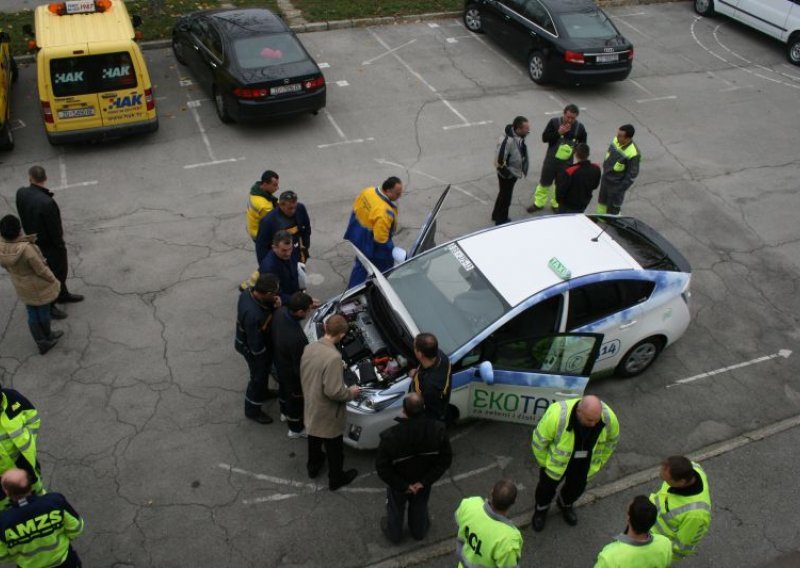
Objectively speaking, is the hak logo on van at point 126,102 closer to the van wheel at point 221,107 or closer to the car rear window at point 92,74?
the car rear window at point 92,74

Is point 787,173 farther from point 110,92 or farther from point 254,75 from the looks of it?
point 110,92

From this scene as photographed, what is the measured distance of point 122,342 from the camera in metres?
7.76

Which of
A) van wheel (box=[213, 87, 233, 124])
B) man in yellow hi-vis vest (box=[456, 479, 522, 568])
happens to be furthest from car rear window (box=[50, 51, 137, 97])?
man in yellow hi-vis vest (box=[456, 479, 522, 568])

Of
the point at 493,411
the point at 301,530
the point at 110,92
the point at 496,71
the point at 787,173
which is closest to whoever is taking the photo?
the point at 301,530

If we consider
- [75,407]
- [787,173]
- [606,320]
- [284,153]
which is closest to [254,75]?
[284,153]

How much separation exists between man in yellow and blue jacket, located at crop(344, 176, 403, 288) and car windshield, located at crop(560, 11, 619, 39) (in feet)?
25.8

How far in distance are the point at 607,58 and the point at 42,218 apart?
10.5 m

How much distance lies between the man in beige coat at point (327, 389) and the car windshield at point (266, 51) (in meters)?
7.42

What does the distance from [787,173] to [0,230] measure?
1170cm

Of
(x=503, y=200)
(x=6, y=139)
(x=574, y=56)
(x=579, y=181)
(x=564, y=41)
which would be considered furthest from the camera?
(x=564, y=41)

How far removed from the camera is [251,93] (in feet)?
37.3

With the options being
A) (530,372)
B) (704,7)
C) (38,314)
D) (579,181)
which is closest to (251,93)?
(38,314)

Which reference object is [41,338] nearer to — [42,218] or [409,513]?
[42,218]

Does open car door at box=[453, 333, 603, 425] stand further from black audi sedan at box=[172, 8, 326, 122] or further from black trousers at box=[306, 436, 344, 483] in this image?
black audi sedan at box=[172, 8, 326, 122]
